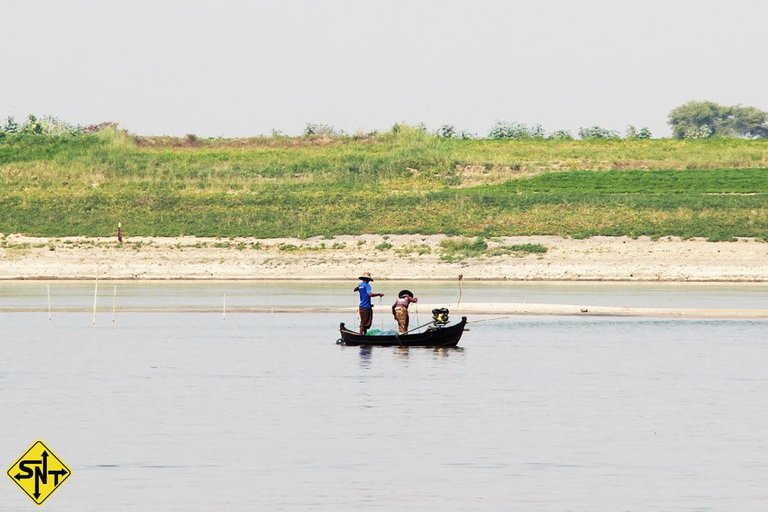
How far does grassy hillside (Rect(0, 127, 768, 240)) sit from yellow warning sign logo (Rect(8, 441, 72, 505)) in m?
54.4

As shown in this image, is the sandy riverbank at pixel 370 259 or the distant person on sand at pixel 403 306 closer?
the distant person on sand at pixel 403 306

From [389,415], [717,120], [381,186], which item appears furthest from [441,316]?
[717,120]

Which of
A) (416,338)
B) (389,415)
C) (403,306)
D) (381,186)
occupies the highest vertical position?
(381,186)

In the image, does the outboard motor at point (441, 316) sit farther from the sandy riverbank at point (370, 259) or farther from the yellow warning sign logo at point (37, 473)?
the sandy riverbank at point (370, 259)

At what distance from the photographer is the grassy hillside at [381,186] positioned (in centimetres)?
7538

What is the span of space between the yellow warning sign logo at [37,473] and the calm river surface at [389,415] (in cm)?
229

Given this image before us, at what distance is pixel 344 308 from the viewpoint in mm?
54750

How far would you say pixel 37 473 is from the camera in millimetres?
18922

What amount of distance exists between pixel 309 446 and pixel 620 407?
747cm

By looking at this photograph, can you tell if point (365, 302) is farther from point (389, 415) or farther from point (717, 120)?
point (717, 120)

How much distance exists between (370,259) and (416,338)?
1139 inches

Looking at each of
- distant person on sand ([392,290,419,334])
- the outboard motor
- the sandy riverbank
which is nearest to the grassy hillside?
the sandy riverbank

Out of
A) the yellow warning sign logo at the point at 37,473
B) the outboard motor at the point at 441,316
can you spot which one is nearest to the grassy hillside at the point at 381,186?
the outboard motor at the point at 441,316

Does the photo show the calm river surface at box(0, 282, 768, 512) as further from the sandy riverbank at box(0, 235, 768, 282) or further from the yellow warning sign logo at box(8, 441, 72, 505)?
the sandy riverbank at box(0, 235, 768, 282)
